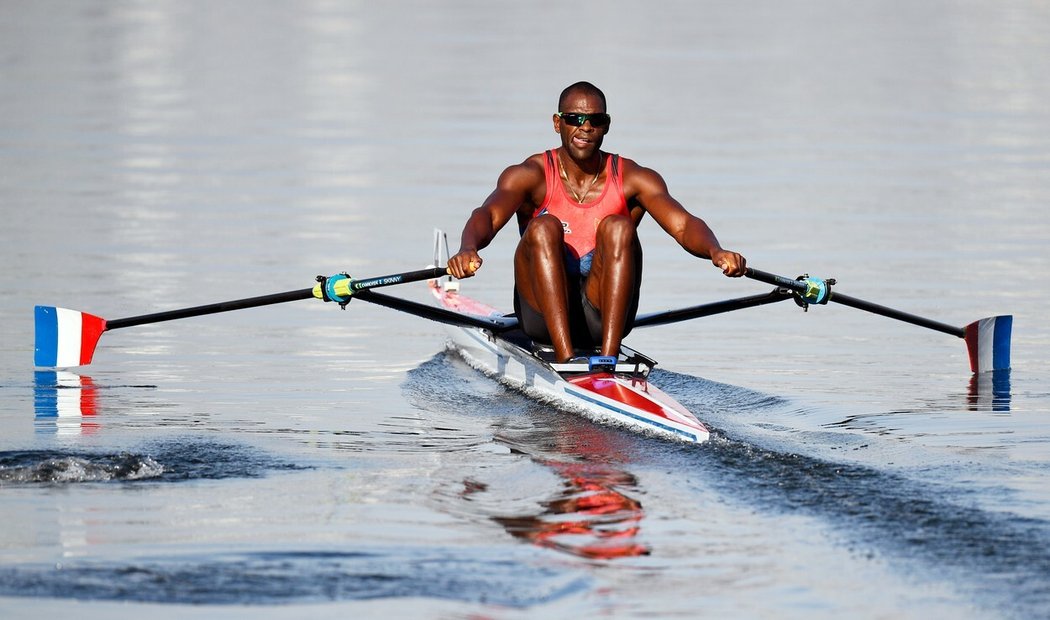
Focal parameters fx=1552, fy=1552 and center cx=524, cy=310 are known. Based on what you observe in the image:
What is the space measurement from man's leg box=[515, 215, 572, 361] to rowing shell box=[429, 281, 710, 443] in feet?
0.71

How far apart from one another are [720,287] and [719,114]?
1578cm

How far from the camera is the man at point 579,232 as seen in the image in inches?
413

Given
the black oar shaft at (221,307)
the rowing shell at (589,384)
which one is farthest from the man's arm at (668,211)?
the black oar shaft at (221,307)

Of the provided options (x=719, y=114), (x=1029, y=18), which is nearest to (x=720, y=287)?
(x=719, y=114)

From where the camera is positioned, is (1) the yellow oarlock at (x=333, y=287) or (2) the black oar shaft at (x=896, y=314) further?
(2) the black oar shaft at (x=896, y=314)

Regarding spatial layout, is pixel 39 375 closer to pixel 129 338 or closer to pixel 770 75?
pixel 129 338

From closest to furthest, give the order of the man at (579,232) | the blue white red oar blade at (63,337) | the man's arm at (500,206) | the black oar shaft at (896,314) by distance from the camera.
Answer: the man at (579,232), the man's arm at (500,206), the black oar shaft at (896,314), the blue white red oar blade at (63,337)

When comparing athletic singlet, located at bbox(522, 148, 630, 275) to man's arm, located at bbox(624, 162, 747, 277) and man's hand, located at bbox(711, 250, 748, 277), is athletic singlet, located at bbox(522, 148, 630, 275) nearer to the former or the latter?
man's arm, located at bbox(624, 162, 747, 277)

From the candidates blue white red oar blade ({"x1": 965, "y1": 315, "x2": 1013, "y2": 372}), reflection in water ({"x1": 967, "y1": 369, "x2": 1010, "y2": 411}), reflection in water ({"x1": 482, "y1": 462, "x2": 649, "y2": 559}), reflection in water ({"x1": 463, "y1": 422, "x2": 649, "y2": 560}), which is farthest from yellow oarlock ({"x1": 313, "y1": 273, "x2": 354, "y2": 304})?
blue white red oar blade ({"x1": 965, "y1": 315, "x2": 1013, "y2": 372})

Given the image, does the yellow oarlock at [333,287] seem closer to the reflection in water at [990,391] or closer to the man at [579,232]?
the man at [579,232]

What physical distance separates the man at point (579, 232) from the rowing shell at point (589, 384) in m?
0.18

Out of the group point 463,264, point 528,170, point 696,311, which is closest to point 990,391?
point 696,311

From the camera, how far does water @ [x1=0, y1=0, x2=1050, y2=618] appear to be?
Answer: 6832 mm

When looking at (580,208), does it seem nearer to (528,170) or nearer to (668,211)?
(528,170)
